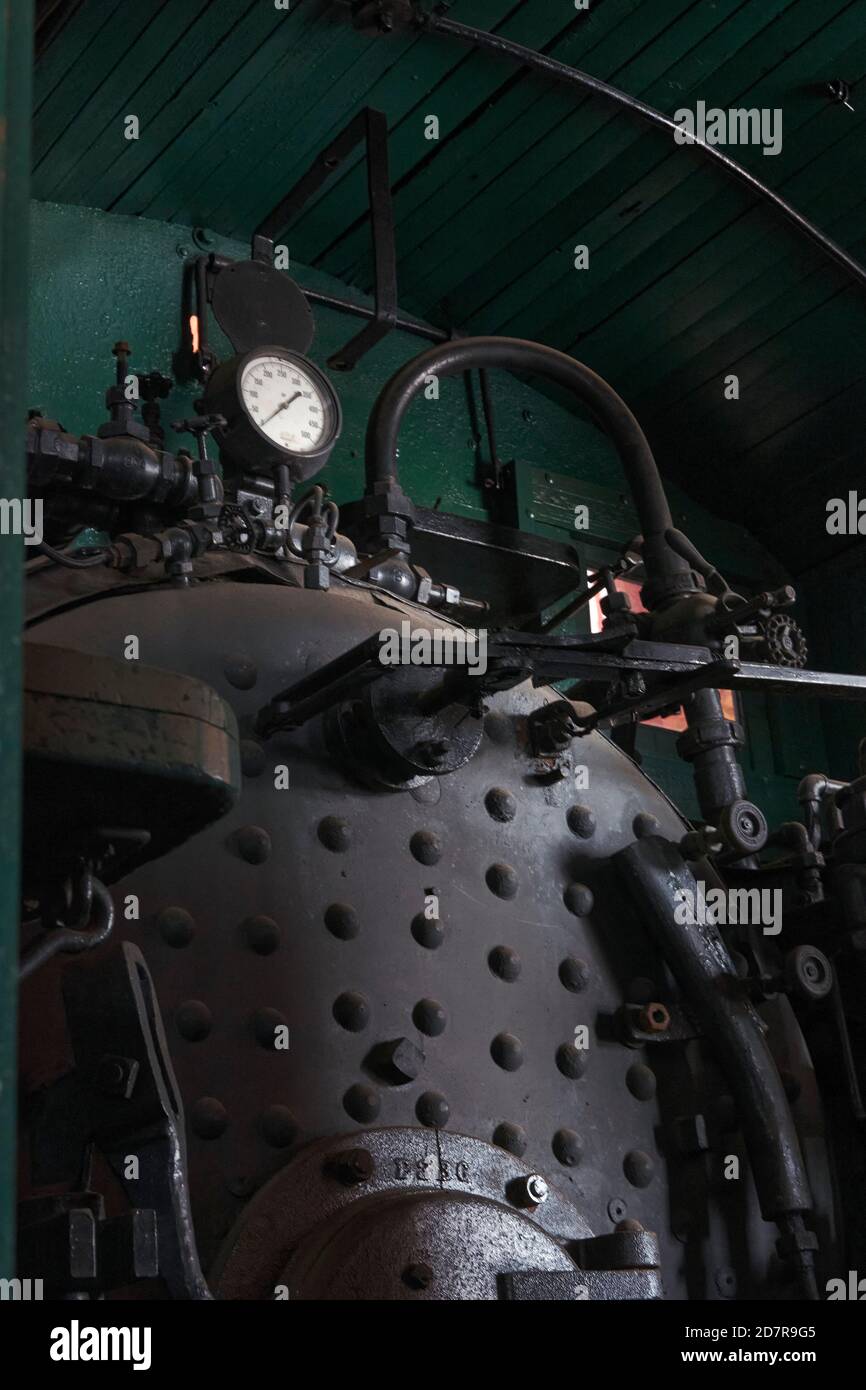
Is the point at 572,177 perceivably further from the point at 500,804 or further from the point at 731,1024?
the point at 731,1024

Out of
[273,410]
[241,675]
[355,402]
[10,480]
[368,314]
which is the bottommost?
[10,480]

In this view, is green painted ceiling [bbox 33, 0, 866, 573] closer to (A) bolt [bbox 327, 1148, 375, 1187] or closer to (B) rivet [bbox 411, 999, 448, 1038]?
(B) rivet [bbox 411, 999, 448, 1038]

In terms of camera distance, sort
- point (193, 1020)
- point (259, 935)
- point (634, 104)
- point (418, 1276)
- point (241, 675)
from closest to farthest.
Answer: point (418, 1276) < point (193, 1020) < point (259, 935) < point (241, 675) < point (634, 104)

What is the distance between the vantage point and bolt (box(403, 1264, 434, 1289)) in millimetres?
2100

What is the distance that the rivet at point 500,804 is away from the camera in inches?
105

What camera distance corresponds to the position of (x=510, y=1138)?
2.42 m

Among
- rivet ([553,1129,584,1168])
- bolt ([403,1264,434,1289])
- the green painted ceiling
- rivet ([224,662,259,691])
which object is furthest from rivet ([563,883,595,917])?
the green painted ceiling

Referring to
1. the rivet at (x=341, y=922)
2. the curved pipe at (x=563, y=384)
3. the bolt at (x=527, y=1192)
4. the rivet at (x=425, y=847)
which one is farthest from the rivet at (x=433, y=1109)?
the curved pipe at (x=563, y=384)

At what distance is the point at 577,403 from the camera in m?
4.76

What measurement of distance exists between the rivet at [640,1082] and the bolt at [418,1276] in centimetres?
60

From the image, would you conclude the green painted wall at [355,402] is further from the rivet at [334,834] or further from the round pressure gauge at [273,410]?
the rivet at [334,834]

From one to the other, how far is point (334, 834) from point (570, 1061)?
1.58ft

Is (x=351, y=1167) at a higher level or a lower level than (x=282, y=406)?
lower

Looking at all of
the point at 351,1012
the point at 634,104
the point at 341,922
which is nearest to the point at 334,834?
the point at 341,922
